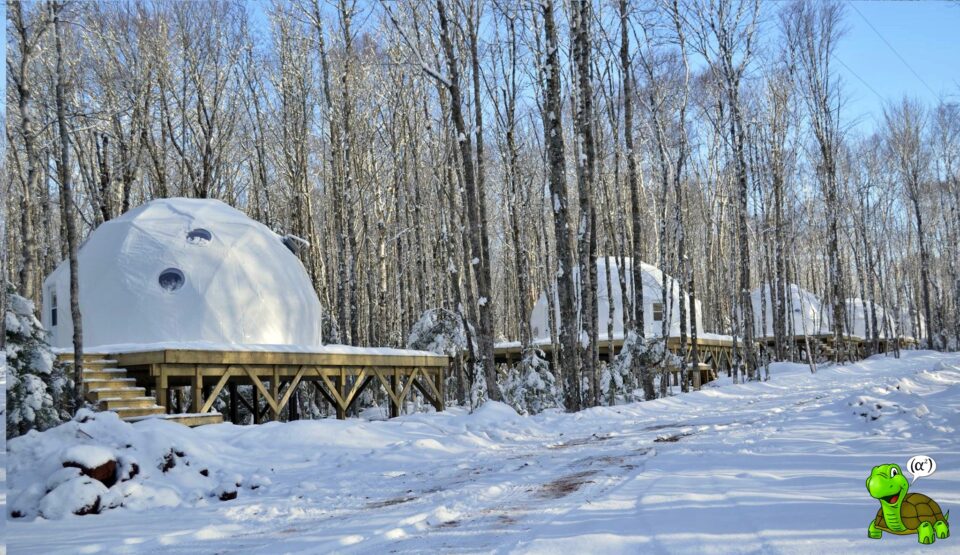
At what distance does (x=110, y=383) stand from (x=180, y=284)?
12.8 feet

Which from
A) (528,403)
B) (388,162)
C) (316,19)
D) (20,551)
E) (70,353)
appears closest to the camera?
(20,551)

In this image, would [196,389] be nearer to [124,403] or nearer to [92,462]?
[124,403]

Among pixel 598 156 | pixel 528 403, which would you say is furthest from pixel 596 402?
pixel 598 156

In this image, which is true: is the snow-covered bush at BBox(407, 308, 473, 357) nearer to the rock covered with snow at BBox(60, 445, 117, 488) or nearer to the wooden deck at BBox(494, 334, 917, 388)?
the wooden deck at BBox(494, 334, 917, 388)

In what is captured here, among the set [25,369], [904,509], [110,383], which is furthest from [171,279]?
[904,509]

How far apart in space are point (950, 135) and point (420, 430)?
1327cm

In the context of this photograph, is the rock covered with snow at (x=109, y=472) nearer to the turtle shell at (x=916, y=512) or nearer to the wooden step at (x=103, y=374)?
the wooden step at (x=103, y=374)

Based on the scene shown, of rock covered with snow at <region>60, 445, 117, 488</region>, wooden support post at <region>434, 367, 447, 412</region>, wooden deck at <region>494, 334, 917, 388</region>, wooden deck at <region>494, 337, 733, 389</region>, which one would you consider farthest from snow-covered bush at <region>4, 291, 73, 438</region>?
wooden deck at <region>494, 337, 733, 389</region>

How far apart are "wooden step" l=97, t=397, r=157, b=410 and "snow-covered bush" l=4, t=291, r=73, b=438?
1571 mm

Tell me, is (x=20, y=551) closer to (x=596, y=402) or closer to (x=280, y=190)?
(x=596, y=402)

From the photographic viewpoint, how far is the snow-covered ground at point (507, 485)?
3.70 meters

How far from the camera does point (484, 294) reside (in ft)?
47.8

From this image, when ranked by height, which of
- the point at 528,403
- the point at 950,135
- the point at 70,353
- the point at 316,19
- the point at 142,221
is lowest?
the point at 528,403

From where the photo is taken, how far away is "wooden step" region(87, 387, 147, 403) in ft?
34.8
